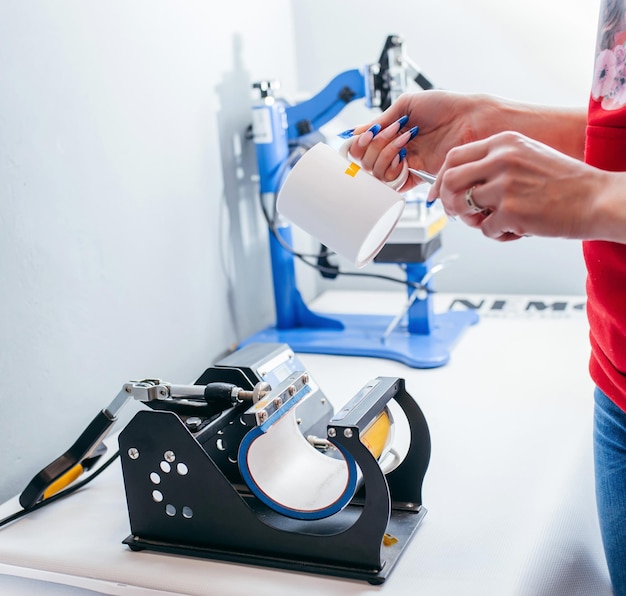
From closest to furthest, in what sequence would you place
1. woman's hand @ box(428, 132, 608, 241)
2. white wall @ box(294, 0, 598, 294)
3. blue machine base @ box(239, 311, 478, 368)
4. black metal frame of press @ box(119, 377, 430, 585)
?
woman's hand @ box(428, 132, 608, 241) < black metal frame of press @ box(119, 377, 430, 585) < blue machine base @ box(239, 311, 478, 368) < white wall @ box(294, 0, 598, 294)

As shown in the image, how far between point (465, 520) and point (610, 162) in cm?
41

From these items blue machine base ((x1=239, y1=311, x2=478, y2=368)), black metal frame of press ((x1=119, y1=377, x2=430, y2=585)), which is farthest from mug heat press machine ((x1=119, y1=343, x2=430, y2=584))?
blue machine base ((x1=239, y1=311, x2=478, y2=368))

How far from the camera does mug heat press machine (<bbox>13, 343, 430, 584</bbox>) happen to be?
770mm

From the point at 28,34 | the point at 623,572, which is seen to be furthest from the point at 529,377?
the point at 28,34

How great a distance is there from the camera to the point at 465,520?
0.88 m

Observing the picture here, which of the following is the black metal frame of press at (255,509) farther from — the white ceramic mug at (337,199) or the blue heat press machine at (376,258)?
the blue heat press machine at (376,258)

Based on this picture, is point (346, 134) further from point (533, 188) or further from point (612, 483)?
point (612, 483)

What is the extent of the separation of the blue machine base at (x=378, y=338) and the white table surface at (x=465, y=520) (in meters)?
0.05

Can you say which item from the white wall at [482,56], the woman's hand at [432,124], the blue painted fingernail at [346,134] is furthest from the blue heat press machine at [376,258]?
the blue painted fingernail at [346,134]

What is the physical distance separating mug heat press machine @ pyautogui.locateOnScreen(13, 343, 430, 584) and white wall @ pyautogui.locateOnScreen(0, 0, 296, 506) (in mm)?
223

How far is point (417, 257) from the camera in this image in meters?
1.46

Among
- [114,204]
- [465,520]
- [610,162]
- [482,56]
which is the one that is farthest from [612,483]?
[482,56]

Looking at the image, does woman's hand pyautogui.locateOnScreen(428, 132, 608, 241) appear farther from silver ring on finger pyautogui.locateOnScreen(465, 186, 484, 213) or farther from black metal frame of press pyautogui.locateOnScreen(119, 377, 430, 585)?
black metal frame of press pyautogui.locateOnScreen(119, 377, 430, 585)

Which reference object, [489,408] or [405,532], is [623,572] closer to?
[405,532]
